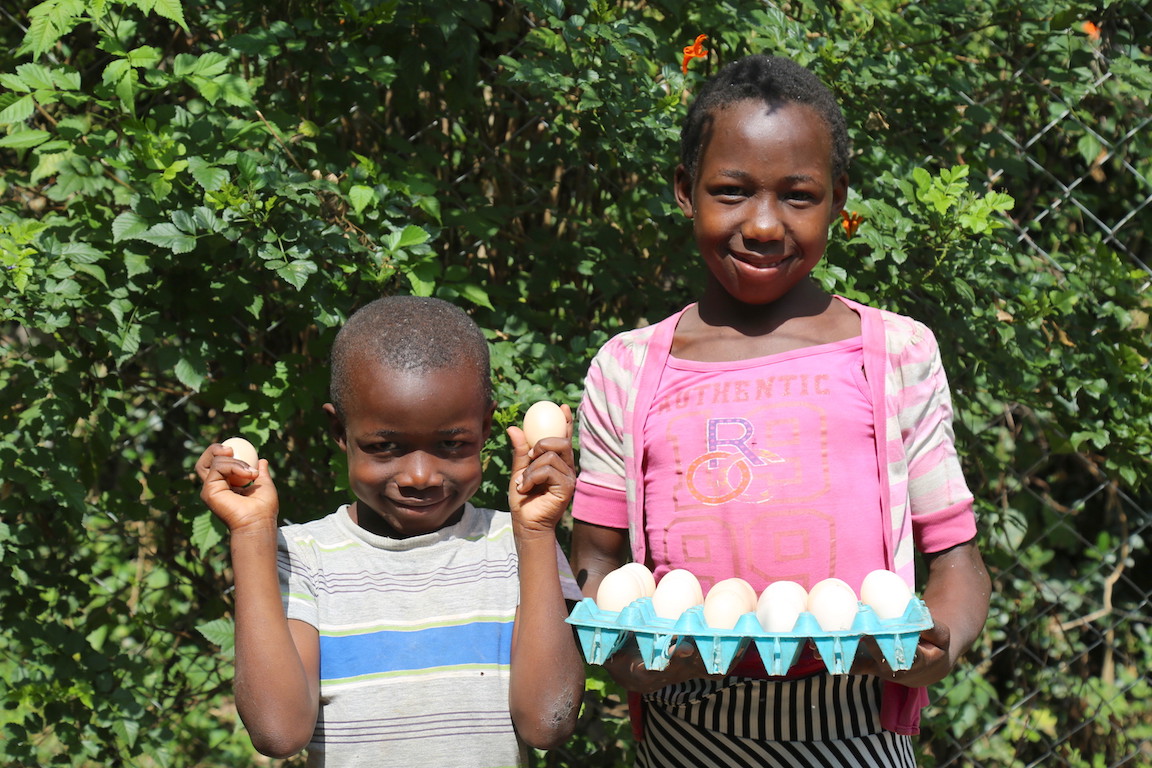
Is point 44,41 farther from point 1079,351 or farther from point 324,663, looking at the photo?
point 1079,351

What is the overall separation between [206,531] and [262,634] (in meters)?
1.10

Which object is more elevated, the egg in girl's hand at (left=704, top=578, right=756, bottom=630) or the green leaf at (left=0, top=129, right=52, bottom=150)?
the green leaf at (left=0, top=129, right=52, bottom=150)

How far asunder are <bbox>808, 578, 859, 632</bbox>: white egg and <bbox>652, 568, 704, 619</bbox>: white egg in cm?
16

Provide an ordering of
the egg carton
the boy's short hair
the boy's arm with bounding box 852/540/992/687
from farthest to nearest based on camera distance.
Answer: the boy's short hair, the boy's arm with bounding box 852/540/992/687, the egg carton

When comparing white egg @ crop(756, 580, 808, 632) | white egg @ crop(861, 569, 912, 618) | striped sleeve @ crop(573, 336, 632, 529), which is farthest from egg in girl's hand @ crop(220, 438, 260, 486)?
white egg @ crop(861, 569, 912, 618)

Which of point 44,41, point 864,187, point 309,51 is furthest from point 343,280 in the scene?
point 864,187

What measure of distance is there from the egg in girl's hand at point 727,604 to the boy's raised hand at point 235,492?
62 centimetres

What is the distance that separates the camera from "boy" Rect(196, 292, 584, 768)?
5.34 feet

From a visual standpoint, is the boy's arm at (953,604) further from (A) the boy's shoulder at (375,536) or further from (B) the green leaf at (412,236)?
(B) the green leaf at (412,236)

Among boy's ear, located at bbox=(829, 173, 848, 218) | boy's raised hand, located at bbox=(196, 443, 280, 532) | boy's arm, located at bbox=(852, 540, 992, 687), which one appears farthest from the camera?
boy's ear, located at bbox=(829, 173, 848, 218)

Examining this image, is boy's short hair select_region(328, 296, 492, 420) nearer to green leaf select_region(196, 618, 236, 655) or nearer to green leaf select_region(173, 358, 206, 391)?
green leaf select_region(173, 358, 206, 391)

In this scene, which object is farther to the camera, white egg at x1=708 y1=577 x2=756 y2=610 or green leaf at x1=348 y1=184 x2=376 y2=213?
green leaf at x1=348 y1=184 x2=376 y2=213

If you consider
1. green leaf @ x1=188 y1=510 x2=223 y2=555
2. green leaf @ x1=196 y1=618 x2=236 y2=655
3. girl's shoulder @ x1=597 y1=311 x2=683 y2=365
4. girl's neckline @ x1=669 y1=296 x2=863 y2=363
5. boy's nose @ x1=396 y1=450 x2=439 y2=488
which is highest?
girl's neckline @ x1=669 y1=296 x2=863 y2=363

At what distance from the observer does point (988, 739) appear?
3.42 meters
